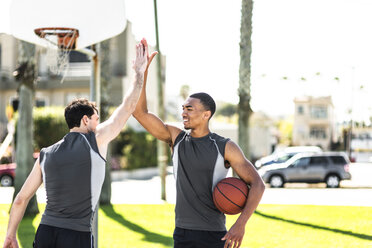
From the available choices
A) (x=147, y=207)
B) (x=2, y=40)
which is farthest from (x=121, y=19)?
(x=2, y=40)

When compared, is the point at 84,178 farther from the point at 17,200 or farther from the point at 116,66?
the point at 116,66

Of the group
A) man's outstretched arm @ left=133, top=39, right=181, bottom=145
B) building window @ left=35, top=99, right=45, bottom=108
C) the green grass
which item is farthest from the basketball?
building window @ left=35, top=99, right=45, bottom=108

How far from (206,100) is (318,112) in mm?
77536

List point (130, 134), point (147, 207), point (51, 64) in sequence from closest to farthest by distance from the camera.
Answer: point (51, 64) < point (147, 207) < point (130, 134)

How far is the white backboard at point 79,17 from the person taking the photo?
673 cm

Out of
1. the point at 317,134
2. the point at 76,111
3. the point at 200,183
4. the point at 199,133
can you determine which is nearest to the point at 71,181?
the point at 76,111

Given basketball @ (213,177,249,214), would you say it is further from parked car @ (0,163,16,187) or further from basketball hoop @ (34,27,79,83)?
parked car @ (0,163,16,187)

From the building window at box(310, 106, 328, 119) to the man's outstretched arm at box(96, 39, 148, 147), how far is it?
252 feet

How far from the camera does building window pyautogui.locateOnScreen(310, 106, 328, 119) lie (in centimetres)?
7925

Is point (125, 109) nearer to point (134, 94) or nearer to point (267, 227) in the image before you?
point (134, 94)

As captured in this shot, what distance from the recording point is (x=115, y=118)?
13.8 ft

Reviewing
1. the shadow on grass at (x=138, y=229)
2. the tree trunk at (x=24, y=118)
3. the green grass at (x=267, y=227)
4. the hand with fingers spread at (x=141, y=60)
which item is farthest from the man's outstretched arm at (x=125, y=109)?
the tree trunk at (x=24, y=118)

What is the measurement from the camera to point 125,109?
4.33 meters

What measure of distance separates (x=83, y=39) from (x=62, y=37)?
40cm
